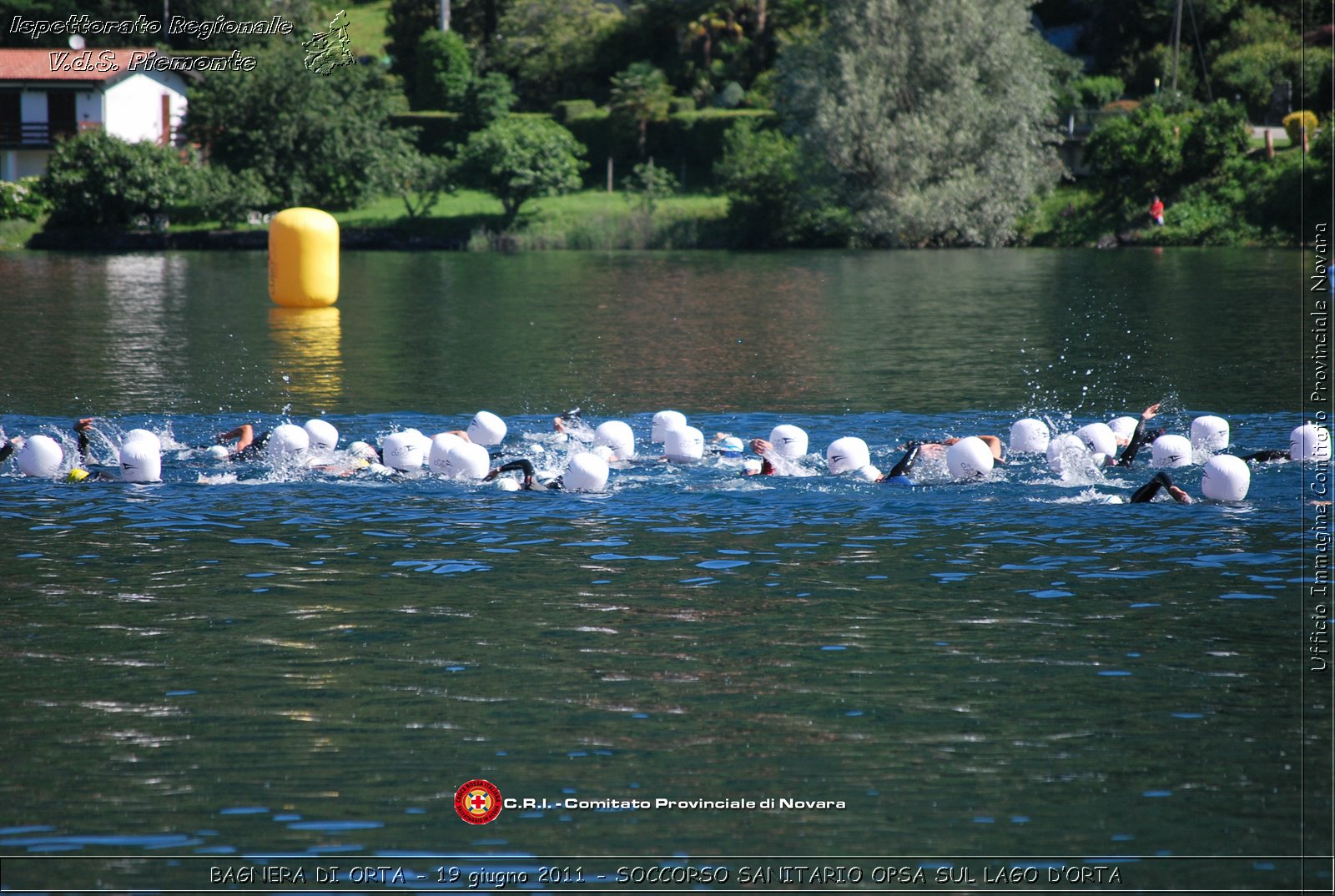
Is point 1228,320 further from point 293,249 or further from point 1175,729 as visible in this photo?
point 1175,729

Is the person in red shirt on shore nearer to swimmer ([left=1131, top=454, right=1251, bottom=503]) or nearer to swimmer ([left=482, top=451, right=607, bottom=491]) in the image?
swimmer ([left=1131, top=454, right=1251, bottom=503])

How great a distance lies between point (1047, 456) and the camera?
62.0ft

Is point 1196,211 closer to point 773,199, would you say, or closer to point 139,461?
point 773,199

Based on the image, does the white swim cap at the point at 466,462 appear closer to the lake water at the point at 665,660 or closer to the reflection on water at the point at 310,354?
the lake water at the point at 665,660

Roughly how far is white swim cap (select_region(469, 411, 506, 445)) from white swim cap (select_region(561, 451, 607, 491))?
8.90 ft

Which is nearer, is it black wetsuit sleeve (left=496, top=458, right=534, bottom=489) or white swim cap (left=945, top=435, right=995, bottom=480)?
white swim cap (left=945, top=435, right=995, bottom=480)

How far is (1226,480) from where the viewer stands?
16891 millimetres

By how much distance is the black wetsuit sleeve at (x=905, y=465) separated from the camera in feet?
59.9

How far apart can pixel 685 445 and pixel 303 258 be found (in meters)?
18.9

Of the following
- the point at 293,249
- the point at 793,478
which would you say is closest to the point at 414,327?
the point at 293,249

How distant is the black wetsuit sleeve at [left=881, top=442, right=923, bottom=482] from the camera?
18266mm

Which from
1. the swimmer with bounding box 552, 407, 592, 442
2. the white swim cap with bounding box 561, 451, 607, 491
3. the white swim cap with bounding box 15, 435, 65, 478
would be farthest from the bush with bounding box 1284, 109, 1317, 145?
the white swim cap with bounding box 15, 435, 65, 478

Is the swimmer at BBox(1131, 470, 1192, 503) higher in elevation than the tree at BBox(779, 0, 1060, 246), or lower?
lower

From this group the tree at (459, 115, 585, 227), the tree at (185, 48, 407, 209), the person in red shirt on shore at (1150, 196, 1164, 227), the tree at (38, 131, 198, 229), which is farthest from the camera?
the tree at (185, 48, 407, 209)
